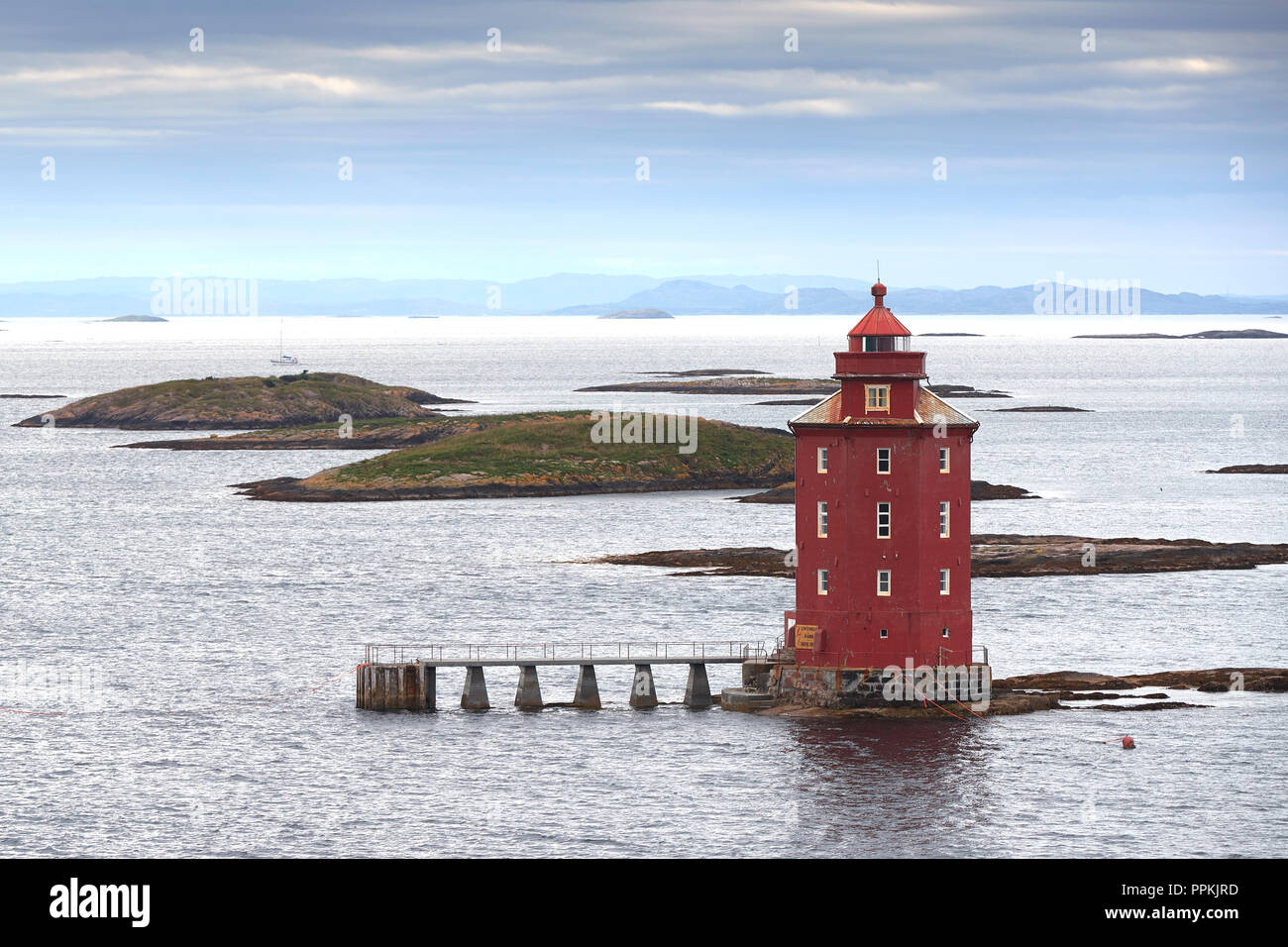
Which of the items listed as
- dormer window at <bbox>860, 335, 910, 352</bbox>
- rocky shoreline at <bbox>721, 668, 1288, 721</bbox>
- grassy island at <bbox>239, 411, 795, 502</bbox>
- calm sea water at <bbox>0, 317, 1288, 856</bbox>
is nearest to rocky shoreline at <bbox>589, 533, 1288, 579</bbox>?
calm sea water at <bbox>0, 317, 1288, 856</bbox>

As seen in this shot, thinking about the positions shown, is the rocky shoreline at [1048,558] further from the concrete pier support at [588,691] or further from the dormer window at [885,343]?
the dormer window at [885,343]

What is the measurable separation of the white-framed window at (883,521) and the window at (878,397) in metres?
3.39

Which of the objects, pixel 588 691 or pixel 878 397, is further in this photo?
pixel 588 691

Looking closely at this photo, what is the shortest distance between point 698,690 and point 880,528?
36.1ft

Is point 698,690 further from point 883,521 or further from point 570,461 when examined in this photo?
Answer: point 570,461

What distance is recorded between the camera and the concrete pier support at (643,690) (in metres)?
70.8

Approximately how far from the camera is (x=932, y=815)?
55031mm

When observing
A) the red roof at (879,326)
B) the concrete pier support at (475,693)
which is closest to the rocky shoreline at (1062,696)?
the concrete pier support at (475,693)

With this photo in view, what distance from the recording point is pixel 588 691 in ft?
234

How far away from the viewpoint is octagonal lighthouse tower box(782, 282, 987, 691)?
63.6 m

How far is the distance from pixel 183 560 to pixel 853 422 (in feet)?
227

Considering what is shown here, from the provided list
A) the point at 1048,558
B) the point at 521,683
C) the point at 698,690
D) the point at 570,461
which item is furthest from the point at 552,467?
the point at 698,690
